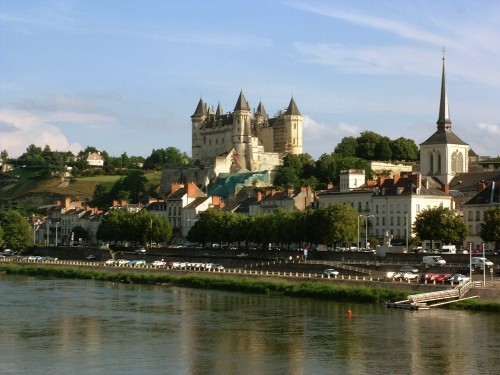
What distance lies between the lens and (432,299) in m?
47.7

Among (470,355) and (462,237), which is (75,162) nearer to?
(462,237)

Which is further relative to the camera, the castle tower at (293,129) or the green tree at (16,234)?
the castle tower at (293,129)

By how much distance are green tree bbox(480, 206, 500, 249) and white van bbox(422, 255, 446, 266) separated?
5645 millimetres

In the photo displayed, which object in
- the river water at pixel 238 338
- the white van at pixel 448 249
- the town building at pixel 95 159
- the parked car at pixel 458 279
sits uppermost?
the town building at pixel 95 159

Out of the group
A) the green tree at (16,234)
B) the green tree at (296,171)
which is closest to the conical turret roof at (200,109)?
the green tree at (296,171)

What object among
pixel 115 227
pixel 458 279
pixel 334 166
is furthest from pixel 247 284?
pixel 334 166

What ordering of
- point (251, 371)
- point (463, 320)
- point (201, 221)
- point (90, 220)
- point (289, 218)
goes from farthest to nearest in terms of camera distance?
point (90, 220)
point (201, 221)
point (289, 218)
point (463, 320)
point (251, 371)

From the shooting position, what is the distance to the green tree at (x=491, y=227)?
211 feet

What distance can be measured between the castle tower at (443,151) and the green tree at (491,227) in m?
30.6

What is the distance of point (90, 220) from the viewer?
113625mm

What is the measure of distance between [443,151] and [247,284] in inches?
1694

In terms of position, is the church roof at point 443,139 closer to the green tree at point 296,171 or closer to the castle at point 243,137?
the green tree at point 296,171

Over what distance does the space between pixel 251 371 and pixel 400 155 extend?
9567 centimetres

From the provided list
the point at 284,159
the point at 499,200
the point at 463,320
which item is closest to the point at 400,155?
the point at 284,159
